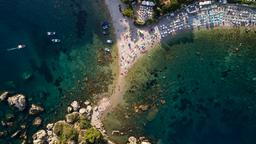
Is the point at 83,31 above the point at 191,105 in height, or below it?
above

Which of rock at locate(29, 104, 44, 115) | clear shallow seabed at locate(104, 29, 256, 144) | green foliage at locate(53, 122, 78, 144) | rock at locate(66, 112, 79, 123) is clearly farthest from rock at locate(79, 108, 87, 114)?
rock at locate(29, 104, 44, 115)

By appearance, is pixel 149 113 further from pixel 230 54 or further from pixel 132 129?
pixel 230 54

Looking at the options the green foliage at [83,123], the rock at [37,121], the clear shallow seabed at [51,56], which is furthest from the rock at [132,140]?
the rock at [37,121]

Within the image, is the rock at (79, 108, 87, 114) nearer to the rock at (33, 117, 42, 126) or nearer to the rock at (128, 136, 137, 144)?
the rock at (33, 117, 42, 126)

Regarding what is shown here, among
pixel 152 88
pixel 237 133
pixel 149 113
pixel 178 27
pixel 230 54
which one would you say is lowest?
pixel 237 133

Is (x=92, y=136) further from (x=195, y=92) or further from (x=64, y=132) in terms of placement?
(x=195, y=92)

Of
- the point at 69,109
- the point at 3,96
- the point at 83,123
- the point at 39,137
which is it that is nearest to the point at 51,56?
the point at 69,109

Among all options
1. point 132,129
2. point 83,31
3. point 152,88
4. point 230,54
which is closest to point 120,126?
point 132,129
